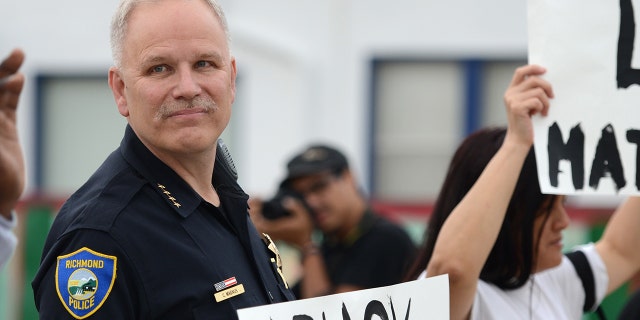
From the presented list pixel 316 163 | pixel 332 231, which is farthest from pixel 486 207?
pixel 316 163

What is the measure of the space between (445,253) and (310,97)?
9.23 meters

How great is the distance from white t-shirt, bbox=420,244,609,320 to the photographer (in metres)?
1.64

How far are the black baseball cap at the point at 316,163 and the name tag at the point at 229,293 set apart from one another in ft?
11.6

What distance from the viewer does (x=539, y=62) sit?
3.32 meters

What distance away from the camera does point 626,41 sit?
10.9ft

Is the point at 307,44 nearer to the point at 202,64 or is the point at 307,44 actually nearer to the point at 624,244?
the point at 624,244

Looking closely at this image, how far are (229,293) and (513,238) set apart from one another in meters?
1.25

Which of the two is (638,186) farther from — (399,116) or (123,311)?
(399,116)

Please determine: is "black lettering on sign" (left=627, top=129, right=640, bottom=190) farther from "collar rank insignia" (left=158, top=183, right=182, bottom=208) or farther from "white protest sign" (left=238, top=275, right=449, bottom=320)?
"collar rank insignia" (left=158, top=183, right=182, bottom=208)

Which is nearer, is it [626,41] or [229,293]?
[229,293]

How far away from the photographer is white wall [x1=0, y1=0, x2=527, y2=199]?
40.5 ft

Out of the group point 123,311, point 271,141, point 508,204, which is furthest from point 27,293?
point 123,311

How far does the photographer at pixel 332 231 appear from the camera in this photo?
5.64 metres

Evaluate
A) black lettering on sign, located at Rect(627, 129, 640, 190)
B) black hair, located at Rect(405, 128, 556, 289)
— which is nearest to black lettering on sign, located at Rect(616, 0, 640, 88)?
black lettering on sign, located at Rect(627, 129, 640, 190)
